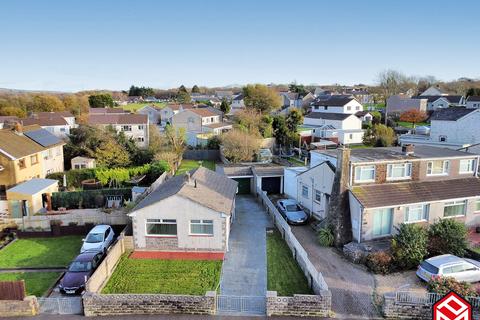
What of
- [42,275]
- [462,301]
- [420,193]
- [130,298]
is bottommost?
[42,275]

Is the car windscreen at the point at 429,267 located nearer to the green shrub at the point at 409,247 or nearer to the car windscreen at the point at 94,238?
the green shrub at the point at 409,247

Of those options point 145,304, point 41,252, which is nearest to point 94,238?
point 41,252

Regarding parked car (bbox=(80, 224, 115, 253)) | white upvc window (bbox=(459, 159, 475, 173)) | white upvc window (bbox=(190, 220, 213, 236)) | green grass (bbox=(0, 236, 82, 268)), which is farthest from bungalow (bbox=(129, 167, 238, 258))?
white upvc window (bbox=(459, 159, 475, 173))

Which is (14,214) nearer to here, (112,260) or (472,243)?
Result: (112,260)

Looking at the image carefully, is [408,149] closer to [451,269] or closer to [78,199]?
[451,269]

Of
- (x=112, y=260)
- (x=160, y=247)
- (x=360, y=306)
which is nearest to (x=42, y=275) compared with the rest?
(x=112, y=260)

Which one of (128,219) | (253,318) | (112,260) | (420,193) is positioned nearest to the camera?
(253,318)
